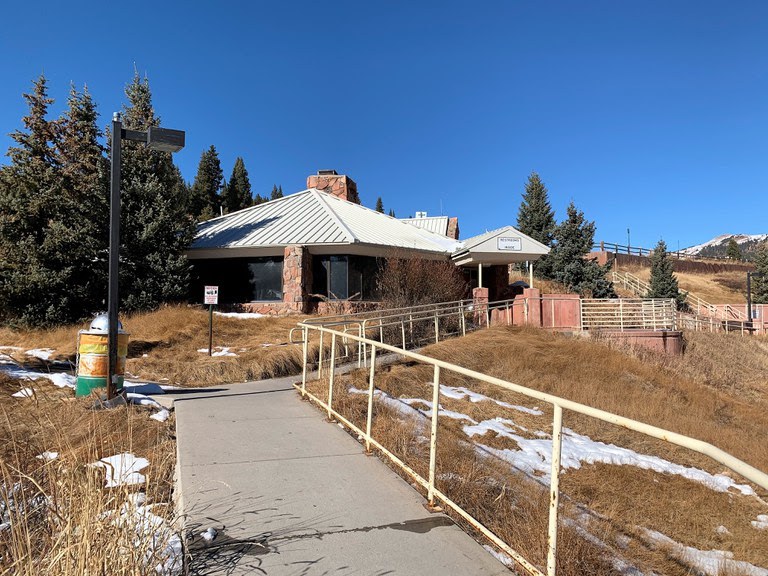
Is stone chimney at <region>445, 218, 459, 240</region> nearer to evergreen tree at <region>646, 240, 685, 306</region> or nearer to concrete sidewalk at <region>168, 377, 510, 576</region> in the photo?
evergreen tree at <region>646, 240, 685, 306</region>

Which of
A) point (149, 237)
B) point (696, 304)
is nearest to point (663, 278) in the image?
point (696, 304)

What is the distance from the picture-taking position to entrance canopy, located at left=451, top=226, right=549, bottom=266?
20234 mm

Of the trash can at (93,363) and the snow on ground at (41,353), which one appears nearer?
the trash can at (93,363)

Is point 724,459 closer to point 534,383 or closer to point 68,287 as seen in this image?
point 534,383

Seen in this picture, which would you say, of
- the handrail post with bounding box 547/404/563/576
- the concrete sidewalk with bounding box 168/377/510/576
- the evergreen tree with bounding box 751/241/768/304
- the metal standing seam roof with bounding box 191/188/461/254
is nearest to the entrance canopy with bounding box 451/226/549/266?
the metal standing seam roof with bounding box 191/188/461/254

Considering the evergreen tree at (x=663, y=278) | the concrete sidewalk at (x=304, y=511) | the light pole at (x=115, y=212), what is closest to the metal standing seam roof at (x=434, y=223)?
the evergreen tree at (x=663, y=278)

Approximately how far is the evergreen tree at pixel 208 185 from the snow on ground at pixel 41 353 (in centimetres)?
3950

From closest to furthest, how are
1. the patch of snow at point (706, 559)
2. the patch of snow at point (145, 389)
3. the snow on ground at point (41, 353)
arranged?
the patch of snow at point (706, 559), the patch of snow at point (145, 389), the snow on ground at point (41, 353)

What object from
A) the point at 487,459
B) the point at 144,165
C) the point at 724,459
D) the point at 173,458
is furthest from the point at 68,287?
the point at 724,459

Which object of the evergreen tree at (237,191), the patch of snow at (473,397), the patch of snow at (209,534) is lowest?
the patch of snow at (473,397)

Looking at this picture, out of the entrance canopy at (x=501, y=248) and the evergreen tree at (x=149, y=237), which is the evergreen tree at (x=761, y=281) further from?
the evergreen tree at (x=149, y=237)

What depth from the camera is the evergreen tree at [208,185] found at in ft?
179

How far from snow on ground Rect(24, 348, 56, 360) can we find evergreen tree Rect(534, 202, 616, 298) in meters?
27.1

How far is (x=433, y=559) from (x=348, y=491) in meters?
1.26
